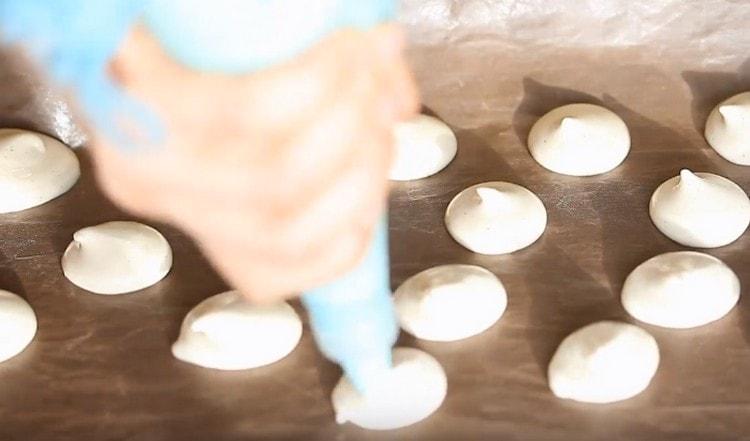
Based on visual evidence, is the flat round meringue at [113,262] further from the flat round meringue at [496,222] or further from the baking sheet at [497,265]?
the flat round meringue at [496,222]

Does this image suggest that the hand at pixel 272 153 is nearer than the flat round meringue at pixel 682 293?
Yes

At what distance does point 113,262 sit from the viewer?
3.06 ft

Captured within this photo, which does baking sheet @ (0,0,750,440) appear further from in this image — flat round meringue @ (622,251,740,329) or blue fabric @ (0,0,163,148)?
blue fabric @ (0,0,163,148)

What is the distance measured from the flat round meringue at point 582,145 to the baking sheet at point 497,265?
0.04 ft

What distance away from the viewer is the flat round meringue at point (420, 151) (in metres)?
1.01

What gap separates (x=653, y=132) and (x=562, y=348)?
296 mm

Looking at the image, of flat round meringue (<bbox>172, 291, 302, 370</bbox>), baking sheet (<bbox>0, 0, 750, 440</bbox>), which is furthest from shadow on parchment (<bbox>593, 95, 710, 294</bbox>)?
flat round meringue (<bbox>172, 291, 302, 370</bbox>)

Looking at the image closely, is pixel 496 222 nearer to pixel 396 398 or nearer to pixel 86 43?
pixel 396 398

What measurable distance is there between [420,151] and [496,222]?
0.38ft

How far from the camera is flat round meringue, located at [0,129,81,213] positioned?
1.01m

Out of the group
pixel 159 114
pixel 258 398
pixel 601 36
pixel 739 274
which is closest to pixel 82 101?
pixel 159 114

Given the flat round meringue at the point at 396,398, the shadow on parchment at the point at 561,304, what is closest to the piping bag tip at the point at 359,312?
Result: the flat round meringue at the point at 396,398

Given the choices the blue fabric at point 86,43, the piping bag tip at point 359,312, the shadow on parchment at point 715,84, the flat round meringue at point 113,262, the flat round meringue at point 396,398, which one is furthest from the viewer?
the shadow on parchment at point 715,84

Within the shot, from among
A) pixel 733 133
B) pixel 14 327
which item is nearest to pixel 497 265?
pixel 733 133
